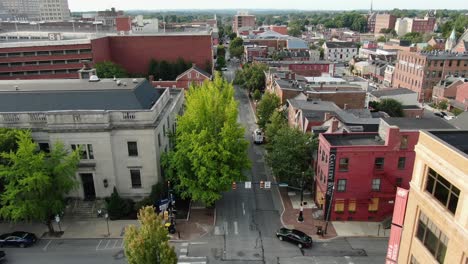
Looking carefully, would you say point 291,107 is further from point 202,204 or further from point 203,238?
point 203,238

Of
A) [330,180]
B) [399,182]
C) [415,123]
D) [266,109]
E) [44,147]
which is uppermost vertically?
[415,123]

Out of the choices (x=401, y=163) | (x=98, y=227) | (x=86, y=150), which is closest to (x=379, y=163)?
(x=401, y=163)

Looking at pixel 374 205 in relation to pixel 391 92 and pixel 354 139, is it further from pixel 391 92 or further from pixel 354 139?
pixel 391 92

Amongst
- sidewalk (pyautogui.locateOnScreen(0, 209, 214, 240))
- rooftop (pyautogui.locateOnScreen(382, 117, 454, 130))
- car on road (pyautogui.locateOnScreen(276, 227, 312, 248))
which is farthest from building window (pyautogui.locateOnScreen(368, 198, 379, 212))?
sidewalk (pyautogui.locateOnScreen(0, 209, 214, 240))

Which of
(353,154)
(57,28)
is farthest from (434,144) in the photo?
(57,28)

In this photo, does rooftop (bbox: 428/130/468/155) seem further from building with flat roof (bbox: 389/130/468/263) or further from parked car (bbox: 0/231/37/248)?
parked car (bbox: 0/231/37/248)

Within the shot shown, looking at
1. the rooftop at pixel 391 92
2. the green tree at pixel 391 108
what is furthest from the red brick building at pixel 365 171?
the rooftop at pixel 391 92
